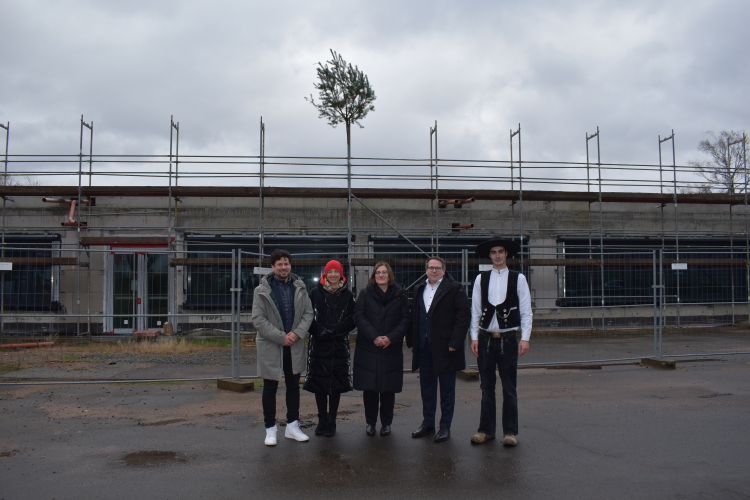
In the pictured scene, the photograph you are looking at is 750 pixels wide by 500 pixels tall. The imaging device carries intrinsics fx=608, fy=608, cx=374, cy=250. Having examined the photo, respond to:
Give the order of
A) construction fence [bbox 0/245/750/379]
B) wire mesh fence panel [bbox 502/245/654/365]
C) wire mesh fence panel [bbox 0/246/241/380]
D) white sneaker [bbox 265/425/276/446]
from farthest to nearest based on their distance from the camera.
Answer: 1. wire mesh fence panel [bbox 502/245/654/365]
2. construction fence [bbox 0/245/750/379]
3. wire mesh fence panel [bbox 0/246/241/380]
4. white sneaker [bbox 265/425/276/446]

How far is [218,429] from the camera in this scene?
614cm

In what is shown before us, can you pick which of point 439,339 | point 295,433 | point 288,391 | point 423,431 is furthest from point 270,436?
point 439,339

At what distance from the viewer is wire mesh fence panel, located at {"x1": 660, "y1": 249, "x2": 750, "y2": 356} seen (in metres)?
12.3

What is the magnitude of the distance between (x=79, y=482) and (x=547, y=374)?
6.96 m

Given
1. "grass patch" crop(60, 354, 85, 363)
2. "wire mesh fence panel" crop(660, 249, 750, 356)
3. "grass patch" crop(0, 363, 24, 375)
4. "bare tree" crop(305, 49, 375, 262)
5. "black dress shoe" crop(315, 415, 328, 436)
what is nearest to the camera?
"black dress shoe" crop(315, 415, 328, 436)

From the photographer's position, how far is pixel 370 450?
5.36 meters

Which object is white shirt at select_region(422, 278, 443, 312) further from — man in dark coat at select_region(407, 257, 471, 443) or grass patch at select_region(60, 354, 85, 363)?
grass patch at select_region(60, 354, 85, 363)

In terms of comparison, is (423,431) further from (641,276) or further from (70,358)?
(641,276)

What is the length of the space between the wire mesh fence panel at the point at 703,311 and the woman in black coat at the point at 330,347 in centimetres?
783

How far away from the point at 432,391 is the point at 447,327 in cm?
65

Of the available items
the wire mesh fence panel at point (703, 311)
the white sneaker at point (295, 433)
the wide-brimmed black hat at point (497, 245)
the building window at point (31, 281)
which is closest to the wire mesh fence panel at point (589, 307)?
the wire mesh fence panel at point (703, 311)

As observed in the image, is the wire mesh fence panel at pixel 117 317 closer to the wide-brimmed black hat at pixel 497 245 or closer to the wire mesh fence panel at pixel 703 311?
the wide-brimmed black hat at pixel 497 245

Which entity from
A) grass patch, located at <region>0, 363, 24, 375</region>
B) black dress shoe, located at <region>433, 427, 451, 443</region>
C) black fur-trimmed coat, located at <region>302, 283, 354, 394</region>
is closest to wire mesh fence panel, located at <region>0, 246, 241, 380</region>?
grass patch, located at <region>0, 363, 24, 375</region>

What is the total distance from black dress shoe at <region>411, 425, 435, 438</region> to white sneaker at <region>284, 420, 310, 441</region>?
101 cm
